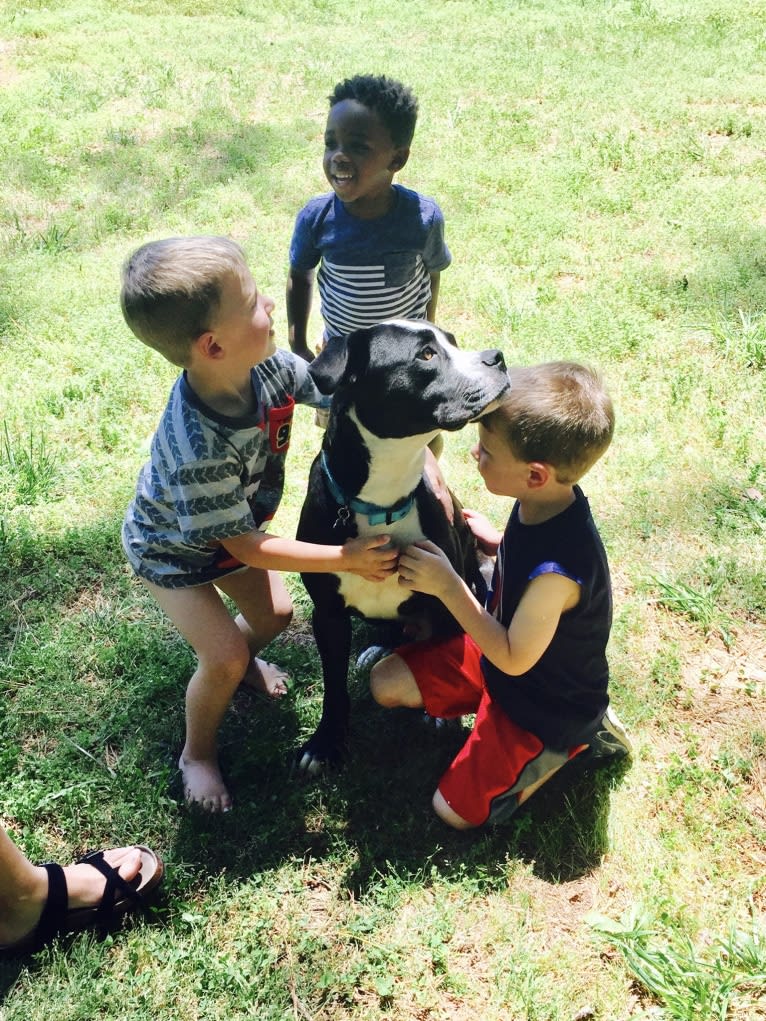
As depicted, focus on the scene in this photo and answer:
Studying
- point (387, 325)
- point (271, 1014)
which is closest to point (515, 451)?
point (387, 325)

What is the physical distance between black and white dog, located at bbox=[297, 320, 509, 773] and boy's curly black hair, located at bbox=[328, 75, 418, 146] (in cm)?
114

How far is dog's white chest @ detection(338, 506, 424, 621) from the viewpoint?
248 centimetres

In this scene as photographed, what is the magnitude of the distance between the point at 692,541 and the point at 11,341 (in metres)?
3.78

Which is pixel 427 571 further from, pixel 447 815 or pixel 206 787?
pixel 206 787

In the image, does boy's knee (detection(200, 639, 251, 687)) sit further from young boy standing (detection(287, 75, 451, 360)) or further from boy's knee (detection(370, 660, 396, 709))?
young boy standing (detection(287, 75, 451, 360))

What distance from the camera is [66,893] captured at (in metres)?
2.26

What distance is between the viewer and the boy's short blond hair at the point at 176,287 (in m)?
2.14

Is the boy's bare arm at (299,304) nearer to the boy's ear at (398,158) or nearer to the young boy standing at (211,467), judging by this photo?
the boy's ear at (398,158)

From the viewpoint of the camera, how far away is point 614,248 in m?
5.36

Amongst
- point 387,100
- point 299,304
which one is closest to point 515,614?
point 299,304

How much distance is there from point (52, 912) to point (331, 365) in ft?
5.39

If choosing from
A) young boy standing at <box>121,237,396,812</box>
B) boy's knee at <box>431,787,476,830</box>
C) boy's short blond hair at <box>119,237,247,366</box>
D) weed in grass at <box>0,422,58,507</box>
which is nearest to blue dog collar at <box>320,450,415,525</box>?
young boy standing at <box>121,237,396,812</box>

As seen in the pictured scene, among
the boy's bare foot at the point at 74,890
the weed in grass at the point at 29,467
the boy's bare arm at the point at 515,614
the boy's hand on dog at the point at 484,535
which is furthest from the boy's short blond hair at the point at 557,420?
the weed in grass at the point at 29,467

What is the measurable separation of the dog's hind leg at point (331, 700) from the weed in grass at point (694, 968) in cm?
92
